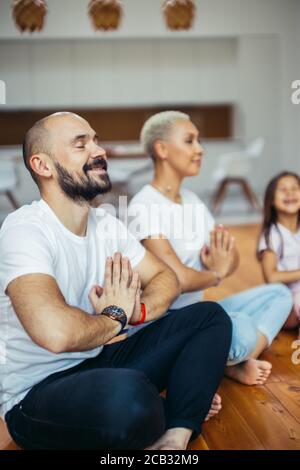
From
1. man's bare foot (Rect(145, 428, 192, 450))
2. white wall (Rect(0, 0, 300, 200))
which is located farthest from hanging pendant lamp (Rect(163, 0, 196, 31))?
white wall (Rect(0, 0, 300, 200))

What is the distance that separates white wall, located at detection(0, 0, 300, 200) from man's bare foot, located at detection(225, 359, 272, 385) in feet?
16.8

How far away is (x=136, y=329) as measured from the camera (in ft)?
5.86

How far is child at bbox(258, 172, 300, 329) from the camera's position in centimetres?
251

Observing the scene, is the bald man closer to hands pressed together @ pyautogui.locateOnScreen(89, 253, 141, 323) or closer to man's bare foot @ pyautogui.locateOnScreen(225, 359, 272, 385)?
hands pressed together @ pyautogui.locateOnScreen(89, 253, 141, 323)

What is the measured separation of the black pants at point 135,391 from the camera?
1.29 metres

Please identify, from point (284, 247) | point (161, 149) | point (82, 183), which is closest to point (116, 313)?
point (82, 183)

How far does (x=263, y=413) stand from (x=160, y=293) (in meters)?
0.47

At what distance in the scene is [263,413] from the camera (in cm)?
172

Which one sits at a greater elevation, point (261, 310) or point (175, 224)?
point (175, 224)

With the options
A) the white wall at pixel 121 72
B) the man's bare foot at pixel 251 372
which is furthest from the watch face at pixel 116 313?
the white wall at pixel 121 72

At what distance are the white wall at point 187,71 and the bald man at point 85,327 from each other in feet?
17.9

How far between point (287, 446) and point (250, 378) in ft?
1.42

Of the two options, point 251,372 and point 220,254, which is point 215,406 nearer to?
point 251,372

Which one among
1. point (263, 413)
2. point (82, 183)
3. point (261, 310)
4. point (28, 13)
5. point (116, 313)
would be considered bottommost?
point (263, 413)
